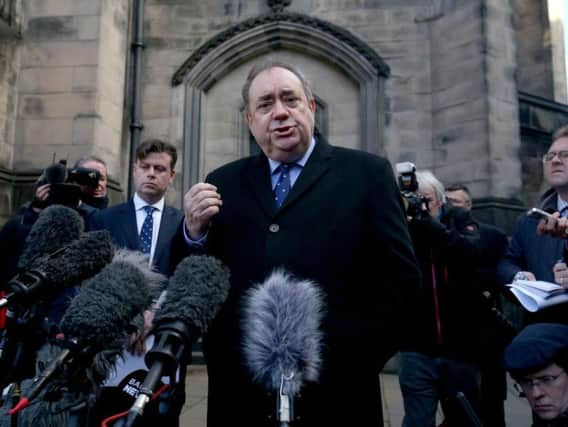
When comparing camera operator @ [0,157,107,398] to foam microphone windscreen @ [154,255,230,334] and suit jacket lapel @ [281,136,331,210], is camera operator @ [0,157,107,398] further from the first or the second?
suit jacket lapel @ [281,136,331,210]

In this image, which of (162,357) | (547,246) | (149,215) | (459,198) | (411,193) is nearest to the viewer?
(162,357)

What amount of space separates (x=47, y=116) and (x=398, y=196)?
720 cm

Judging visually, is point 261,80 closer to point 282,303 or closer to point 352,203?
point 352,203

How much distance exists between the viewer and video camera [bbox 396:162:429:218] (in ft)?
10.6

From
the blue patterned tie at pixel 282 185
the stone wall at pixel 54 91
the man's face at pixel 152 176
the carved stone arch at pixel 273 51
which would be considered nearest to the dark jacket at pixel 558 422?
the blue patterned tie at pixel 282 185

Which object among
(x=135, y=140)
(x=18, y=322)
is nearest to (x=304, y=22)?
(x=135, y=140)

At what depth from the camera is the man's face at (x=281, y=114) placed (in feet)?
5.93

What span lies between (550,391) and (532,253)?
37.3 inches

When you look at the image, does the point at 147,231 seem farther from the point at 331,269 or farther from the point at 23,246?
the point at 331,269

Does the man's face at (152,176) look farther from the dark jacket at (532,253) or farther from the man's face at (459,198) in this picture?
the man's face at (459,198)

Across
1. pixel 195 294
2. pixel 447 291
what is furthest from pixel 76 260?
pixel 447 291

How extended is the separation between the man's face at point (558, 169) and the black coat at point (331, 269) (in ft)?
4.42

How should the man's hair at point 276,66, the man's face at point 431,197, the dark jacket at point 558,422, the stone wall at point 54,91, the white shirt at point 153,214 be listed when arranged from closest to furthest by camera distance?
the man's hair at point 276,66, the dark jacket at point 558,422, the white shirt at point 153,214, the man's face at point 431,197, the stone wall at point 54,91

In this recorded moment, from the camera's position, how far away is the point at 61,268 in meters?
1.55
